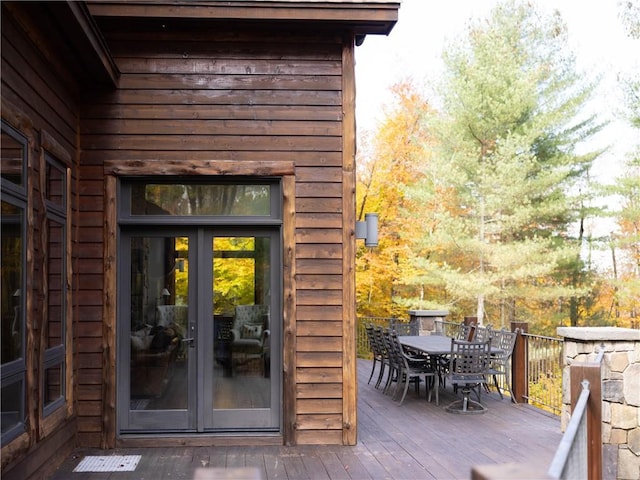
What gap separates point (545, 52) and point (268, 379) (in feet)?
52.6

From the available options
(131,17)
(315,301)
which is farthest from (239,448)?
(131,17)

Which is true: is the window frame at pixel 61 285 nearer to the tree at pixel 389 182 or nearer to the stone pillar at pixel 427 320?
the stone pillar at pixel 427 320

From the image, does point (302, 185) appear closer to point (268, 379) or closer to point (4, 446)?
point (268, 379)

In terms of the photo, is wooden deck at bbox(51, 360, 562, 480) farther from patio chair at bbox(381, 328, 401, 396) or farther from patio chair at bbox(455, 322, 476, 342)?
patio chair at bbox(455, 322, 476, 342)

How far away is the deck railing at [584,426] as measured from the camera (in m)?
2.51

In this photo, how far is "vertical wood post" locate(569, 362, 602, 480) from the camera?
352cm

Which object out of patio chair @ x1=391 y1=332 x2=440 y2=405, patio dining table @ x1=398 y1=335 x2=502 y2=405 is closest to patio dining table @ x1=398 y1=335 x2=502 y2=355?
patio dining table @ x1=398 y1=335 x2=502 y2=405

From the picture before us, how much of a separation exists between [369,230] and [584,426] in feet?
12.4

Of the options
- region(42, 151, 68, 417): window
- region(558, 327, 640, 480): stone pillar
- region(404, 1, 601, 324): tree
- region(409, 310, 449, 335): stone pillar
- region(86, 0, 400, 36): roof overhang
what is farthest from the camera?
region(404, 1, 601, 324): tree

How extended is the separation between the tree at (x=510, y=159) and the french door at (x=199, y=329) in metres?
12.3

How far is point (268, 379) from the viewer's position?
6.16 meters

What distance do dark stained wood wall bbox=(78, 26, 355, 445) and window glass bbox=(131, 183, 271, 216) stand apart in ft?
0.78

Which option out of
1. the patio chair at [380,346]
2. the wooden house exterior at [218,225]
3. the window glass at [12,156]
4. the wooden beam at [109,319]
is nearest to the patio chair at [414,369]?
the patio chair at [380,346]

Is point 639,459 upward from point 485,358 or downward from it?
downward
